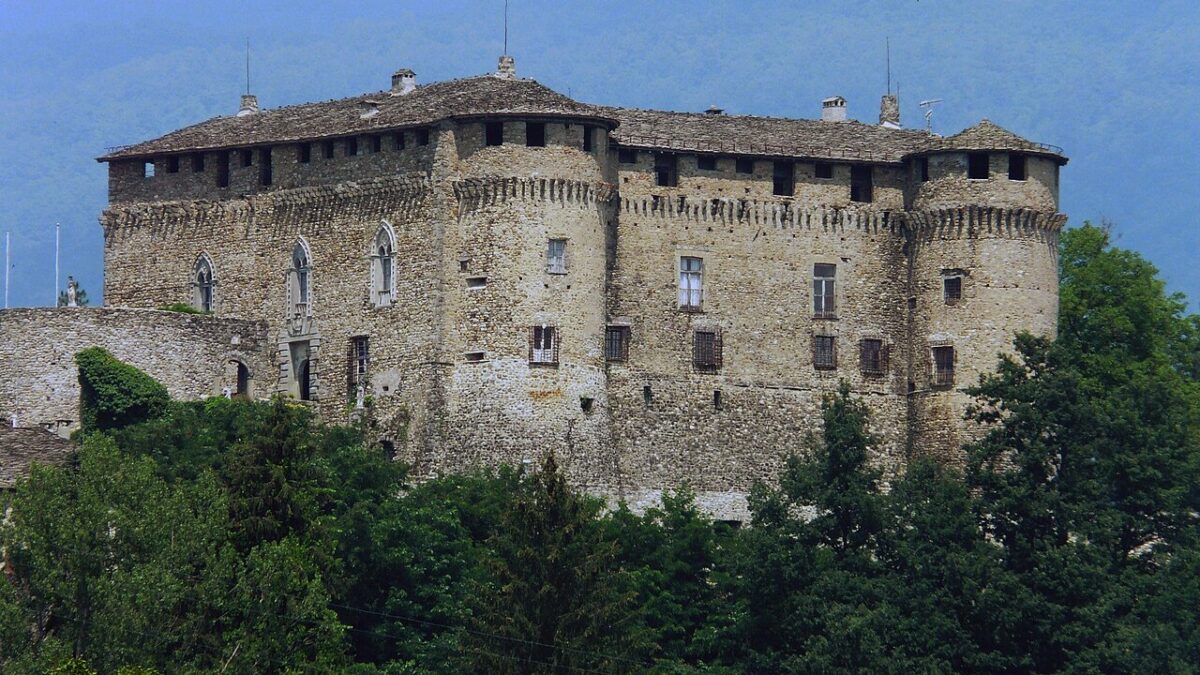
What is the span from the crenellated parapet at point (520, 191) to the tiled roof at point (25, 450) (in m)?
12.6

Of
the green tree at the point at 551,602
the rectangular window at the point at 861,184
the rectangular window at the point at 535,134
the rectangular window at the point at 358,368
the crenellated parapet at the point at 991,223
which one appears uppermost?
the rectangular window at the point at 535,134

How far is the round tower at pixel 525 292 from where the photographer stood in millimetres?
76688

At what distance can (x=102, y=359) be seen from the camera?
7912 centimetres

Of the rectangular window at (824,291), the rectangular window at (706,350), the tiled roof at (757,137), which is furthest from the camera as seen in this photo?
the rectangular window at (824,291)

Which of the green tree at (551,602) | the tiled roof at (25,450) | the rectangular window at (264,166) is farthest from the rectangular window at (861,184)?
the tiled roof at (25,450)

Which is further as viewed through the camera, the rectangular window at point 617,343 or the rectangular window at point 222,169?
the rectangular window at point 222,169

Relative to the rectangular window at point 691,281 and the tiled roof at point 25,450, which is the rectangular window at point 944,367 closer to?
the rectangular window at point 691,281

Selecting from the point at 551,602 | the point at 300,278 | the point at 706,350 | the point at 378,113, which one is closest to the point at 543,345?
the point at 706,350

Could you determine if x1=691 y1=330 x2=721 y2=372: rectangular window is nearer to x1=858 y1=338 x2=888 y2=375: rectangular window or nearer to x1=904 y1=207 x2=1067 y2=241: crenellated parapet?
x1=858 y1=338 x2=888 y2=375: rectangular window

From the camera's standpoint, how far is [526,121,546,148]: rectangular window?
77.8 metres

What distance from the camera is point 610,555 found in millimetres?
64062

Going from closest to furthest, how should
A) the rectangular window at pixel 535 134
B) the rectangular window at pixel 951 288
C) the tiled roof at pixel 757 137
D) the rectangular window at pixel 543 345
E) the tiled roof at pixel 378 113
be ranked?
1. the rectangular window at pixel 543 345
2. the rectangular window at pixel 535 134
3. the tiled roof at pixel 378 113
4. the tiled roof at pixel 757 137
5. the rectangular window at pixel 951 288

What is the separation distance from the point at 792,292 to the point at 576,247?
7525mm

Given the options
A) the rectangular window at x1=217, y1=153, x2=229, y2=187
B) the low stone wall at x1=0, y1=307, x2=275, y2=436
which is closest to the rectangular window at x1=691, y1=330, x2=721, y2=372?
the low stone wall at x1=0, y1=307, x2=275, y2=436
